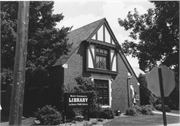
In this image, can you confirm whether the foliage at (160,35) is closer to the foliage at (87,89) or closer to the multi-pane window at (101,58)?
the foliage at (87,89)

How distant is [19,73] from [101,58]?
15.1m

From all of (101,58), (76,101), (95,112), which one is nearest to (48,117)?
(76,101)

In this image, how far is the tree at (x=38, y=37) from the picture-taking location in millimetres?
14258

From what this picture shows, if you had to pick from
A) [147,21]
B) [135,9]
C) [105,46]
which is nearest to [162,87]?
[147,21]

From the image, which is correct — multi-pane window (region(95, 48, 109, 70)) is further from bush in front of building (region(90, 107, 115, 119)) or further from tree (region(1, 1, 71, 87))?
bush in front of building (region(90, 107, 115, 119))

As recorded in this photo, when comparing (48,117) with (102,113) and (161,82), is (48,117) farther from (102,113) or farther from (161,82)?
(161,82)

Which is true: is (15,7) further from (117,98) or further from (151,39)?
(117,98)

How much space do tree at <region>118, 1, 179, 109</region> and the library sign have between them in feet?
15.3

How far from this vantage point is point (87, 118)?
14.3m

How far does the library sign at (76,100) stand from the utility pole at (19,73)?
812 centimetres

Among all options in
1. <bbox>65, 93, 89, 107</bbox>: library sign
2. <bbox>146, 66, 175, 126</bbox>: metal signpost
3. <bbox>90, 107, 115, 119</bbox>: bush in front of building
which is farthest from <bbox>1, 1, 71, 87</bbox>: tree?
<bbox>146, 66, 175, 126</bbox>: metal signpost

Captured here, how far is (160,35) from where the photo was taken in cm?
1099

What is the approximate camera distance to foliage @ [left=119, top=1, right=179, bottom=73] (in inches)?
403

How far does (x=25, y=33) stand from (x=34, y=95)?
1373cm
